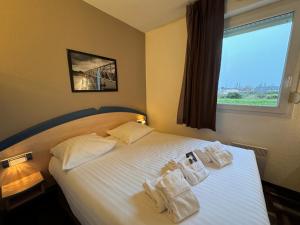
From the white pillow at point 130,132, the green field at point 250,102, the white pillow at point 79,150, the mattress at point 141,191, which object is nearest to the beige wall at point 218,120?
the green field at point 250,102

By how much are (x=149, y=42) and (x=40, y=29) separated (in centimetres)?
174

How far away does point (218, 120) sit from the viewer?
79.6 inches

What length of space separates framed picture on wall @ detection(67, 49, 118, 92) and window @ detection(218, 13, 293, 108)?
1.69 m

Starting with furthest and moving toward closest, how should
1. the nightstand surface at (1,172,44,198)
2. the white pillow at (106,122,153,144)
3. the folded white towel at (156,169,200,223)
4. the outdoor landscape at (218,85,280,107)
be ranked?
the white pillow at (106,122,153,144), the outdoor landscape at (218,85,280,107), the nightstand surface at (1,172,44,198), the folded white towel at (156,169,200,223)

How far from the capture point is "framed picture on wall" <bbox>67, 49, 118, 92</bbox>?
171cm

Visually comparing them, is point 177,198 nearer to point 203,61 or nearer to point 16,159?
point 16,159

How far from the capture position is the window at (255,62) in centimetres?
157

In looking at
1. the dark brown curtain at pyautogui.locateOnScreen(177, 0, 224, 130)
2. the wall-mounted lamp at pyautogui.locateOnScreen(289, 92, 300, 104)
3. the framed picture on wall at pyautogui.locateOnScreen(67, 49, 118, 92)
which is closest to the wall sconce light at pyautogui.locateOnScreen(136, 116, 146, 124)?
the framed picture on wall at pyautogui.locateOnScreen(67, 49, 118, 92)

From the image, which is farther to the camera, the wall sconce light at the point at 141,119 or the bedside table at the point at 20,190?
the wall sconce light at the point at 141,119

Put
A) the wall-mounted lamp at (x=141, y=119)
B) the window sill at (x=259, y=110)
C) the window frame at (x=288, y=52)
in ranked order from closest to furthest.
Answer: the window frame at (x=288, y=52)
the window sill at (x=259, y=110)
the wall-mounted lamp at (x=141, y=119)

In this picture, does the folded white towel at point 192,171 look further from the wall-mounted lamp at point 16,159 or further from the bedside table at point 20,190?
the wall-mounted lamp at point 16,159

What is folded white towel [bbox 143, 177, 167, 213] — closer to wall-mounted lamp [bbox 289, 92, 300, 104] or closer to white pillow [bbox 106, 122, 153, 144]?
white pillow [bbox 106, 122, 153, 144]

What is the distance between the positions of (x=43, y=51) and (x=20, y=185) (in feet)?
4.48

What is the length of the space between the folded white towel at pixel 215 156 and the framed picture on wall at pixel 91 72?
1.61m
